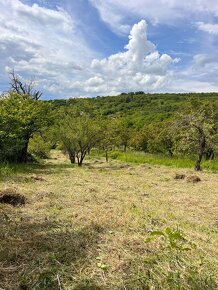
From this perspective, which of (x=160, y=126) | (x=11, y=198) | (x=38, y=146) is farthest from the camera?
(x=160, y=126)

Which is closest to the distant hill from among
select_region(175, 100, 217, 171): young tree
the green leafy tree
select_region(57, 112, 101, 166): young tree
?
select_region(57, 112, 101, 166): young tree

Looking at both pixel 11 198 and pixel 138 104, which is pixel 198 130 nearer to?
Answer: pixel 11 198

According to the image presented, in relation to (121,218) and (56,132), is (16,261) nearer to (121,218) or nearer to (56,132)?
(121,218)

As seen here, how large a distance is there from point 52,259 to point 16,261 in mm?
536

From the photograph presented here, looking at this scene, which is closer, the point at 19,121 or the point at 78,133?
the point at 19,121

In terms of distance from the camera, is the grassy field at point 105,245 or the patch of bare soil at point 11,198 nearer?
the grassy field at point 105,245

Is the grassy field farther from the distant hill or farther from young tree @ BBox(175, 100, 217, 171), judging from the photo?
the distant hill

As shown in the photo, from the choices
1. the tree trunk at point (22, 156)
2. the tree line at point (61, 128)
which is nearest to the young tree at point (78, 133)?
the tree line at point (61, 128)

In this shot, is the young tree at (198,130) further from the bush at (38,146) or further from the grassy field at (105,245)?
the bush at (38,146)

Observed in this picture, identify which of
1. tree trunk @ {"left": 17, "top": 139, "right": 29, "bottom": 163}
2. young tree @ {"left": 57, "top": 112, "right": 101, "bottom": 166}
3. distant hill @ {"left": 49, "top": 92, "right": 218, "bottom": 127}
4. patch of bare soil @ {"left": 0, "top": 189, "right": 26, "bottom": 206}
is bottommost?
tree trunk @ {"left": 17, "top": 139, "right": 29, "bottom": 163}

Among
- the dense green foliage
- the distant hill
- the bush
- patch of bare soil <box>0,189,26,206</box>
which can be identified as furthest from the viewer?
the distant hill

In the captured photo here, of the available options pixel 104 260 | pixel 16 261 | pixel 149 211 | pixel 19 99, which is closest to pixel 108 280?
pixel 104 260

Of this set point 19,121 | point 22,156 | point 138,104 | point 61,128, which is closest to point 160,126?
point 61,128

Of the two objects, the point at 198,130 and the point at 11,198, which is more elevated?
the point at 198,130
